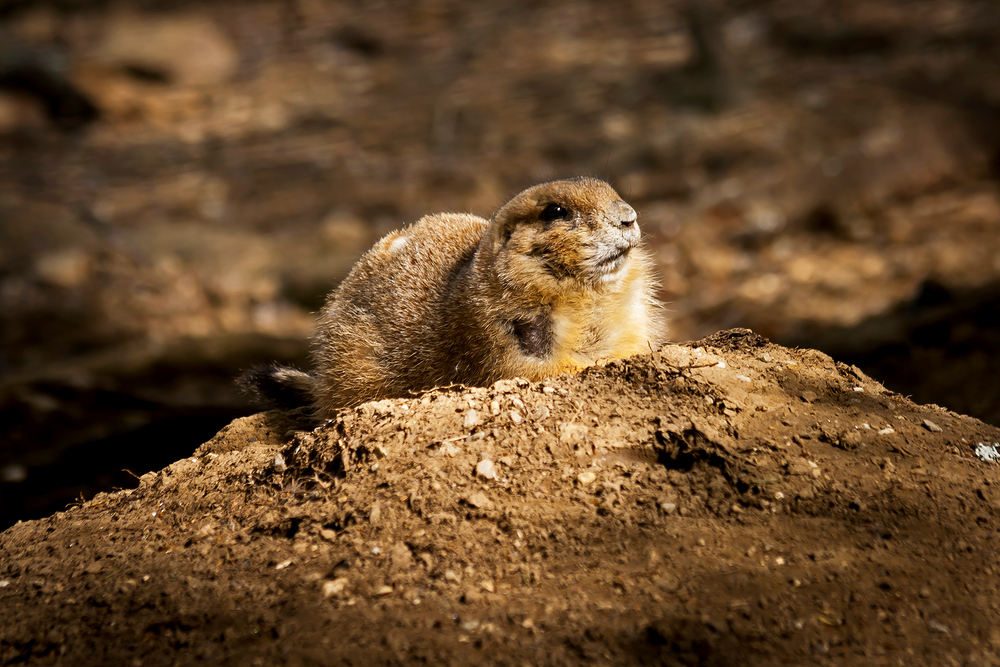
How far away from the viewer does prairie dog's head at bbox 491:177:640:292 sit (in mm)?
4047

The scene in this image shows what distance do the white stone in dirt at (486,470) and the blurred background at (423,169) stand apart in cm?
455

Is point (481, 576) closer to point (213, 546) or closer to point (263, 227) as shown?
point (213, 546)

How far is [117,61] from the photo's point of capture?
55.3 feet

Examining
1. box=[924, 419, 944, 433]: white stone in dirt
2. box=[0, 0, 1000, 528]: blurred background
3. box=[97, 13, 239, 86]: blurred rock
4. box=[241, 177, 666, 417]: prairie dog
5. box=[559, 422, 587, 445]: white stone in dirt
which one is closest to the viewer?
box=[559, 422, 587, 445]: white stone in dirt

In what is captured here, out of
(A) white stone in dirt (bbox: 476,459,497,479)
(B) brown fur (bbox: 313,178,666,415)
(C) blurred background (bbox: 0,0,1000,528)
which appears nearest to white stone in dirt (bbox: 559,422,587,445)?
(A) white stone in dirt (bbox: 476,459,497,479)

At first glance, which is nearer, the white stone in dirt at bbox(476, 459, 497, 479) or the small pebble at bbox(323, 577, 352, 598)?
the small pebble at bbox(323, 577, 352, 598)

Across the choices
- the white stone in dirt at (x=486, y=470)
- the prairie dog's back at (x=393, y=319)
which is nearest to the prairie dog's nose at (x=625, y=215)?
the prairie dog's back at (x=393, y=319)

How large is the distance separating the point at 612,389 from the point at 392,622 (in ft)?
4.93

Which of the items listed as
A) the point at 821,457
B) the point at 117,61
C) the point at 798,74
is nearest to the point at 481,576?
the point at 821,457

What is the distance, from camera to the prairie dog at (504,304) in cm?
405

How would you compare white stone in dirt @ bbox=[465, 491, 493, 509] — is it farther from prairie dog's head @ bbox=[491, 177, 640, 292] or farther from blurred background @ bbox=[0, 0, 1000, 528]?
blurred background @ bbox=[0, 0, 1000, 528]

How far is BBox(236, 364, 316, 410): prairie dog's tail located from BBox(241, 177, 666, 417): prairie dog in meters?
0.25

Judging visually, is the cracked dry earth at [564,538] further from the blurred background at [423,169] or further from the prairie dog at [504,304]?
the blurred background at [423,169]

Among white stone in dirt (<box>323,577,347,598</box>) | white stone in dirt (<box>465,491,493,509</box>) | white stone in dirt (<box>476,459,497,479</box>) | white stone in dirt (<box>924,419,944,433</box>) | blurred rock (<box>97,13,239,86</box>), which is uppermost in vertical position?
white stone in dirt (<box>476,459,497,479</box>)
